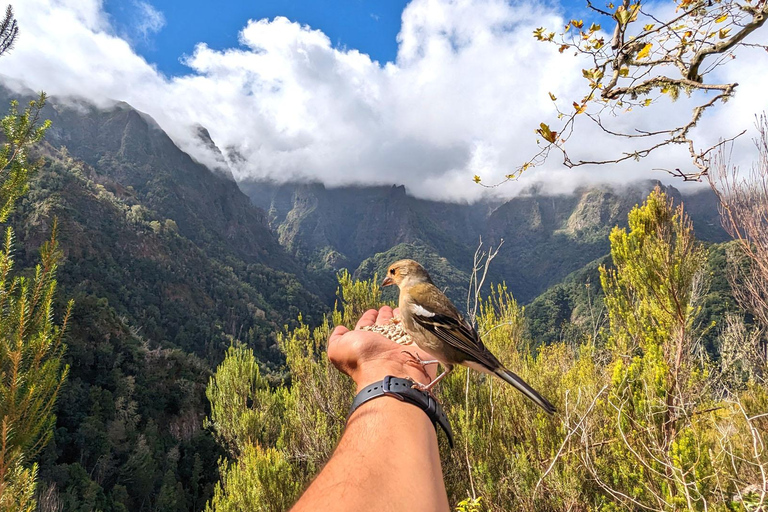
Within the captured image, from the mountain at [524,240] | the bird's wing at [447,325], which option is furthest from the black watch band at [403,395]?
the mountain at [524,240]

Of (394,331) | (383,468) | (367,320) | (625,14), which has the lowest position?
(383,468)

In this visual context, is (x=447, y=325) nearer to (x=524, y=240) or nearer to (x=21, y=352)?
(x=21, y=352)

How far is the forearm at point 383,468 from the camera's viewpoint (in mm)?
1578

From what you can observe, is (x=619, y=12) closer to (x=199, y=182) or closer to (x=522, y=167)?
(x=522, y=167)

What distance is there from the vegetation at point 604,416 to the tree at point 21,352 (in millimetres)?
3323

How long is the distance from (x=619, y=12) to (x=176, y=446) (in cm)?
3207

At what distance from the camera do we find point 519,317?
6676mm

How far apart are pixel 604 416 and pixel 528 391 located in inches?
112

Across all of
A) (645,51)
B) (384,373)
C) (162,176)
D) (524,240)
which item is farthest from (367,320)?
(524,240)

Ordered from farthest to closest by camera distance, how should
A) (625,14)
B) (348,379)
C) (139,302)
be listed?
(139,302) → (348,379) → (625,14)

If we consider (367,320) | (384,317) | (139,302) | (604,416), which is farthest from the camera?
(139,302)

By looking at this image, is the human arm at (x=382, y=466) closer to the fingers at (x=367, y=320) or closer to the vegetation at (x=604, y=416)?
the vegetation at (x=604, y=416)

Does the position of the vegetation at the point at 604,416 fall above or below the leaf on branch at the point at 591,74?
below

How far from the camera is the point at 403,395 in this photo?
96.7 inches
